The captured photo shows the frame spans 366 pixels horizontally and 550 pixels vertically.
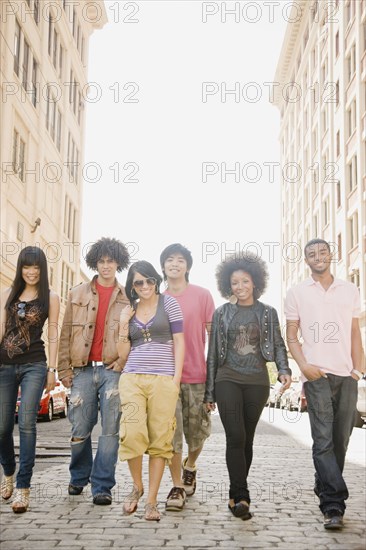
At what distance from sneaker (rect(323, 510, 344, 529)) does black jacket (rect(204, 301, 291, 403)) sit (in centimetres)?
106

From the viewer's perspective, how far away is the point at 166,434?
543cm

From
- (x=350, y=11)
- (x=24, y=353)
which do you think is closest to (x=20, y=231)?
(x=350, y=11)

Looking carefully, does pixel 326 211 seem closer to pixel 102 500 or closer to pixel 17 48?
pixel 17 48

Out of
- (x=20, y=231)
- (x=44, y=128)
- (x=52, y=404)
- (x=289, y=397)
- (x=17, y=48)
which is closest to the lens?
(x=52, y=404)

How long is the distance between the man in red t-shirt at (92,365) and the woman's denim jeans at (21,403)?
0.37m

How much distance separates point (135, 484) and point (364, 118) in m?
32.6

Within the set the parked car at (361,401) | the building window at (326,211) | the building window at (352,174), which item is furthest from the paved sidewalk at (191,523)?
the building window at (326,211)

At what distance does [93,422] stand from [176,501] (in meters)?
1.06

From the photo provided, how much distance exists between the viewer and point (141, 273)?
226 inches

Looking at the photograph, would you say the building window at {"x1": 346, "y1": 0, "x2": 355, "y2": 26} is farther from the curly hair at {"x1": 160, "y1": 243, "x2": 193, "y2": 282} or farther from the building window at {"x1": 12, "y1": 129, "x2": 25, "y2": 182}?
the curly hair at {"x1": 160, "y1": 243, "x2": 193, "y2": 282}

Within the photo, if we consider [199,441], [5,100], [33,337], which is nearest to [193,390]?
Result: [199,441]

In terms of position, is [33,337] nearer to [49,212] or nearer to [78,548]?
[78,548]

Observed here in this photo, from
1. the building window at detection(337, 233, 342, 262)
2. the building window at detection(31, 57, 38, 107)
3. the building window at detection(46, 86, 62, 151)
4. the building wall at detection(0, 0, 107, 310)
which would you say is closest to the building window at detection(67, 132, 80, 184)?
the building wall at detection(0, 0, 107, 310)

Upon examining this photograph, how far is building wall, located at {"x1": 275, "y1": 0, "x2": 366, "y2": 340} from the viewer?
36.6 m
